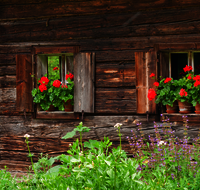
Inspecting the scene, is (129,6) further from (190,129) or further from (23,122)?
(23,122)

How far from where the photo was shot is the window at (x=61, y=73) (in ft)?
13.5

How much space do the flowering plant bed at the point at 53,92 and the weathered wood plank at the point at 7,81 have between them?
21.2 inches

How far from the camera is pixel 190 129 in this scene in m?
3.83

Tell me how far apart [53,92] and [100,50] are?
109 centimetres

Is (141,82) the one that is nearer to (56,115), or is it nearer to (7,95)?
(56,115)

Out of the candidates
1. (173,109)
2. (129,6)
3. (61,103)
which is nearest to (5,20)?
(61,103)

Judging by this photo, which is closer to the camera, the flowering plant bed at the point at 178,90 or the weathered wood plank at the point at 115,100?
the flowering plant bed at the point at 178,90

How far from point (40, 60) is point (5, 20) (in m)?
1.08

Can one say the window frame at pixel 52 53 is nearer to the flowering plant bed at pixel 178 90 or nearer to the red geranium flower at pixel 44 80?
the red geranium flower at pixel 44 80

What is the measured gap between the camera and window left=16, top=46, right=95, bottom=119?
4121 millimetres

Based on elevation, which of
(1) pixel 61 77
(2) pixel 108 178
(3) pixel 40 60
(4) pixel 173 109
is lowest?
(2) pixel 108 178

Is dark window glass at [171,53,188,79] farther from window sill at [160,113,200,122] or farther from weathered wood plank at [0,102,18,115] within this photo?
weathered wood plank at [0,102,18,115]

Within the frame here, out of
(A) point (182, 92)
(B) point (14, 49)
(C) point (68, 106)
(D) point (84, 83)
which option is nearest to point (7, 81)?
(B) point (14, 49)

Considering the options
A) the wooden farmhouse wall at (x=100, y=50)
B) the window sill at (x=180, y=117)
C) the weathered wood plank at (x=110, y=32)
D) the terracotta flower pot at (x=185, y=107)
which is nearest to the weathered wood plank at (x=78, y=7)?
the wooden farmhouse wall at (x=100, y=50)
